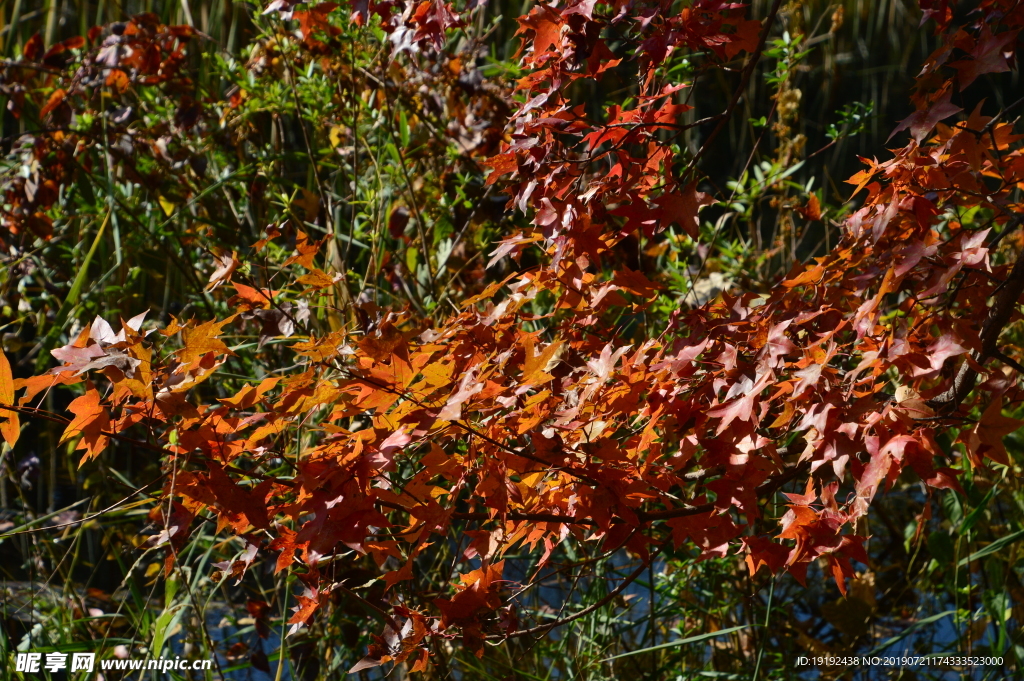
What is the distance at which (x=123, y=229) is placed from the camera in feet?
7.18

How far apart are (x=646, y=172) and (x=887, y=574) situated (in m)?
1.56

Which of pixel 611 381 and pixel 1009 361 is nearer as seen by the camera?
pixel 1009 361

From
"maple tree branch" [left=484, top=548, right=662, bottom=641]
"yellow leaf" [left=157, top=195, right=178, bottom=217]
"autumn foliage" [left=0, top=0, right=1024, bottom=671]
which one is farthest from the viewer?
"yellow leaf" [left=157, top=195, right=178, bottom=217]

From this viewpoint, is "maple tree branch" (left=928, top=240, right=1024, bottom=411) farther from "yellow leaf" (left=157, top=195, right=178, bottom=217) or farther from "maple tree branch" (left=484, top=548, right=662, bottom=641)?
"yellow leaf" (left=157, top=195, right=178, bottom=217)

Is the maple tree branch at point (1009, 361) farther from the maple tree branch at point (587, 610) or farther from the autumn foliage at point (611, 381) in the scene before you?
the maple tree branch at point (587, 610)

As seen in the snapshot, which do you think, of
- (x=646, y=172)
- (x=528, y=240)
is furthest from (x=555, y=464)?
(x=646, y=172)

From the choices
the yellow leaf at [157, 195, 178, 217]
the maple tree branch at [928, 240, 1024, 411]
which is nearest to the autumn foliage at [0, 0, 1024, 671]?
the maple tree branch at [928, 240, 1024, 411]

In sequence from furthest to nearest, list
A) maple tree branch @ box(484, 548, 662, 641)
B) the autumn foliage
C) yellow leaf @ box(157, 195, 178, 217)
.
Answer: yellow leaf @ box(157, 195, 178, 217), maple tree branch @ box(484, 548, 662, 641), the autumn foliage

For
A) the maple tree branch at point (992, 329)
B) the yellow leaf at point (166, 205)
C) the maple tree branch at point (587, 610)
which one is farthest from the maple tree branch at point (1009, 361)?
the yellow leaf at point (166, 205)

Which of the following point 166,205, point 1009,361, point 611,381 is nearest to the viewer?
point 1009,361

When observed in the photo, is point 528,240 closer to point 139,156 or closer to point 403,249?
point 403,249

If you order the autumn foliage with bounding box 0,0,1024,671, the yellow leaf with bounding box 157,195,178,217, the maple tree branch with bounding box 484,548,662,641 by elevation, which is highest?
the autumn foliage with bounding box 0,0,1024,671

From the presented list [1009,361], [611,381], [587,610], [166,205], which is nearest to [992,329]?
[1009,361]

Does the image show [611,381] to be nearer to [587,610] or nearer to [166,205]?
[587,610]
